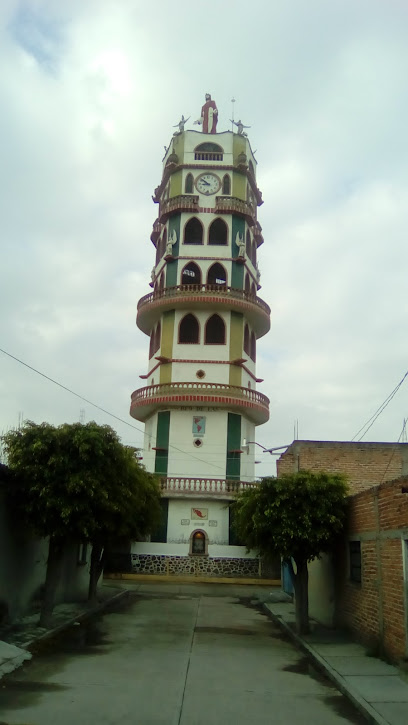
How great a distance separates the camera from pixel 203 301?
36.6m

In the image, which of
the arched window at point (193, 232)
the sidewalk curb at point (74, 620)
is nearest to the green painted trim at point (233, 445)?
the sidewalk curb at point (74, 620)

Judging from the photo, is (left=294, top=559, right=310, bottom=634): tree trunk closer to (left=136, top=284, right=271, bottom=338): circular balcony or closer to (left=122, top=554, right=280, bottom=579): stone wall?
(left=122, top=554, right=280, bottom=579): stone wall

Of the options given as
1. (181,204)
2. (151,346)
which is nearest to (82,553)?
(151,346)

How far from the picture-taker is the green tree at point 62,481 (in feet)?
49.6

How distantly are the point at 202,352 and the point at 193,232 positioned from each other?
8.18 meters

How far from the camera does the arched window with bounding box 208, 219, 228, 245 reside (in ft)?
130

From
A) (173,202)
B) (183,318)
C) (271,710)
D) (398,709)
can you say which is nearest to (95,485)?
(271,710)

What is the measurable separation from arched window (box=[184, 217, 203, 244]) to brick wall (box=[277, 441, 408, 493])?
19295 millimetres

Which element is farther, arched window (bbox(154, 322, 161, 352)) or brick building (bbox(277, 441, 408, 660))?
arched window (bbox(154, 322, 161, 352))

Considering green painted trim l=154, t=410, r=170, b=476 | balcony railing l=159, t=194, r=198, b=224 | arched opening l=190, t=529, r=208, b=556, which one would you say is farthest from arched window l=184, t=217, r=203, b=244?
arched opening l=190, t=529, r=208, b=556

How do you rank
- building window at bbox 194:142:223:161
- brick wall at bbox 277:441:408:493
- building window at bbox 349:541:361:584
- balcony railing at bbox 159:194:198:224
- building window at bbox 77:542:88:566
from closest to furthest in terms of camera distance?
building window at bbox 349:541:361:584
building window at bbox 77:542:88:566
brick wall at bbox 277:441:408:493
balcony railing at bbox 159:194:198:224
building window at bbox 194:142:223:161

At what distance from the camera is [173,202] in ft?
131

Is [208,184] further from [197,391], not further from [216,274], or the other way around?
[197,391]

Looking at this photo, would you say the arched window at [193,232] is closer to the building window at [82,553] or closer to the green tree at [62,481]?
the building window at [82,553]
